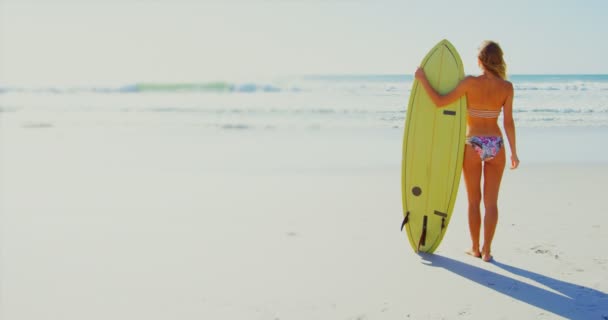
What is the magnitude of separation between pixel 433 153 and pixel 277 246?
4.26 ft

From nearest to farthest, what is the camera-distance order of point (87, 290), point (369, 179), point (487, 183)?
point (87, 290), point (487, 183), point (369, 179)

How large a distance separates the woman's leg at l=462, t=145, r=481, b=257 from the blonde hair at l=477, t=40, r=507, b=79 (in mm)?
→ 491

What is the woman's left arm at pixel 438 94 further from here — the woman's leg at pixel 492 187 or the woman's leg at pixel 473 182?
the woman's leg at pixel 492 187

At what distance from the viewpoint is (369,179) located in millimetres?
5941

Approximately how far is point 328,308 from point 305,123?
8609 mm

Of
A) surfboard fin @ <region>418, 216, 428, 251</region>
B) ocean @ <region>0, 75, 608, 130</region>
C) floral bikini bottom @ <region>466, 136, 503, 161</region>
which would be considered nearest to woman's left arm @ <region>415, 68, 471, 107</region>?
floral bikini bottom @ <region>466, 136, 503, 161</region>

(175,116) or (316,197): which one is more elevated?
(175,116)

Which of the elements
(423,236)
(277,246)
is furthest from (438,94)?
(277,246)

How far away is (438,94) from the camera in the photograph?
3.36 metres

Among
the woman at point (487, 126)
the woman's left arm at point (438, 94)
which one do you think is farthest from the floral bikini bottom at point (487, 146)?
the woman's left arm at point (438, 94)

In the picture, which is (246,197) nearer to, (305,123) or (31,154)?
(31,154)

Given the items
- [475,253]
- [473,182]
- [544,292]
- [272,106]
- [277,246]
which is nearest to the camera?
[544,292]

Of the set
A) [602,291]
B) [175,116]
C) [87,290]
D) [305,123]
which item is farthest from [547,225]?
[175,116]

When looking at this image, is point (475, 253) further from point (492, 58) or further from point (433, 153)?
point (492, 58)
